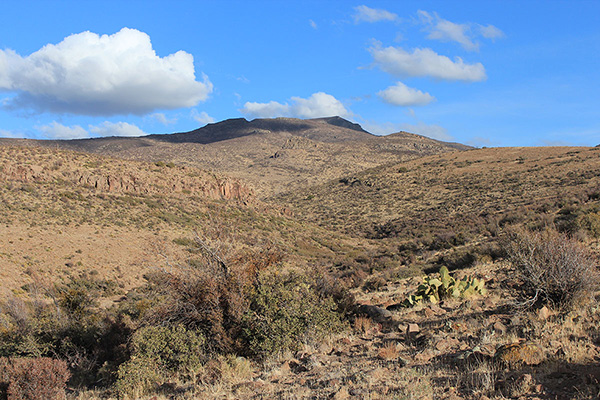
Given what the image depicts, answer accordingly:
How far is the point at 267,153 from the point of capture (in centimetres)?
11531

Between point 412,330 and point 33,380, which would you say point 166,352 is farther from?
point 412,330

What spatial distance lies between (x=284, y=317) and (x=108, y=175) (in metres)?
33.2

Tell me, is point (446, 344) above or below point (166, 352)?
above

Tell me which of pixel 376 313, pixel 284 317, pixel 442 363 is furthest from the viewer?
pixel 376 313

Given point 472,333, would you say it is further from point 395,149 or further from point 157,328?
point 395,149

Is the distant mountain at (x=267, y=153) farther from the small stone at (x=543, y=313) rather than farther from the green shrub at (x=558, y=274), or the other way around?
the small stone at (x=543, y=313)

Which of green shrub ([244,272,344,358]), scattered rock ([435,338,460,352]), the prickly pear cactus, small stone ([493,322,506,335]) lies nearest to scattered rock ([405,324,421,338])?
scattered rock ([435,338,460,352])

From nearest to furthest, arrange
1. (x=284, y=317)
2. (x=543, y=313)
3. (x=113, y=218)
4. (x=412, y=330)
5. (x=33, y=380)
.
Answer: (x=33, y=380)
(x=543, y=313)
(x=412, y=330)
(x=284, y=317)
(x=113, y=218)

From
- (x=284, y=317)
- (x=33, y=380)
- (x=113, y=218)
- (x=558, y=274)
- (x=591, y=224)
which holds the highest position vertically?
(x=591, y=224)

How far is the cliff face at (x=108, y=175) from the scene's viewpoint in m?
32.8

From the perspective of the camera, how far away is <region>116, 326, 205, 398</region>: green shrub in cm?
803

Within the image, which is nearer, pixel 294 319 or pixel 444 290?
pixel 294 319

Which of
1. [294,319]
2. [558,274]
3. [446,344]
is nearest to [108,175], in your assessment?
[294,319]

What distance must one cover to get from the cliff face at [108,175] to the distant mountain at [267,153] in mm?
30675
